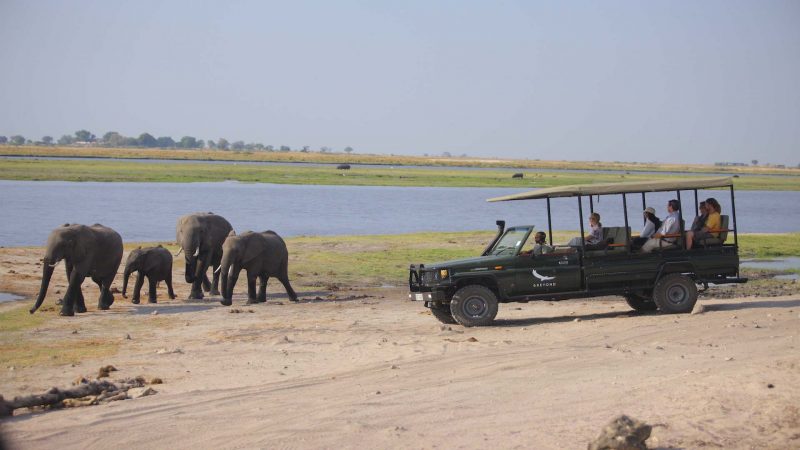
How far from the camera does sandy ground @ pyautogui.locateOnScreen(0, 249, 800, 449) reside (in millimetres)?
10539

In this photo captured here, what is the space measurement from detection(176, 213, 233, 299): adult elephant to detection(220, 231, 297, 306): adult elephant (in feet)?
4.96

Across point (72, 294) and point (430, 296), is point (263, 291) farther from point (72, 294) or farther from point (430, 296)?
point (430, 296)

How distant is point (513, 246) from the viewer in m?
18.0

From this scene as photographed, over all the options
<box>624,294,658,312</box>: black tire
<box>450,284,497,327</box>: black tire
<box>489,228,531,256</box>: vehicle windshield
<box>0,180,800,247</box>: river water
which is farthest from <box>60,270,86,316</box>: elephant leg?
<box>0,180,800,247</box>: river water

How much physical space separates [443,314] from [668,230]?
165 inches

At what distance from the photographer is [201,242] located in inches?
985

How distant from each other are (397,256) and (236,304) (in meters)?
9.71

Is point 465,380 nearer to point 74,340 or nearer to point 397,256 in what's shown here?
point 74,340

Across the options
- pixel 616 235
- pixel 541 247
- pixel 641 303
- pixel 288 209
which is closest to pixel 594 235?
pixel 616 235

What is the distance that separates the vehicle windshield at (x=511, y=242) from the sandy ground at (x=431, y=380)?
1249mm

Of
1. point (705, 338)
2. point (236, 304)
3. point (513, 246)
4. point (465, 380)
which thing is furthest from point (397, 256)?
point (465, 380)

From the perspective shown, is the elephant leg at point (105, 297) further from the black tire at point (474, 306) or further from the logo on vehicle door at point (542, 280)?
the logo on vehicle door at point (542, 280)

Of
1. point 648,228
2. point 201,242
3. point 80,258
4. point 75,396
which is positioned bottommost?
point 75,396

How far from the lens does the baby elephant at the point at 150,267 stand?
22.9 metres
